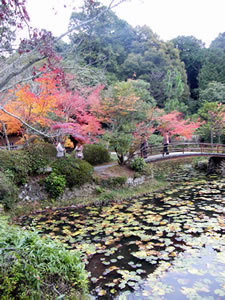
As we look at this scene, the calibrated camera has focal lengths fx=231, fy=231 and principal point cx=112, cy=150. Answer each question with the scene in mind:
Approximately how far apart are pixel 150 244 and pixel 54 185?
4.93 meters

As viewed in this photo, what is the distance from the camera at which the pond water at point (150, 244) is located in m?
4.09

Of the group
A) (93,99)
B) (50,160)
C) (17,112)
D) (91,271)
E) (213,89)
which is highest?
(213,89)

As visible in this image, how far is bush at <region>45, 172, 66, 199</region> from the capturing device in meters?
9.15

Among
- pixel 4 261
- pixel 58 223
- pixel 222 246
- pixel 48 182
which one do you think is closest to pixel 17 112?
pixel 48 182

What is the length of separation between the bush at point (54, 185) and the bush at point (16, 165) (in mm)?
868

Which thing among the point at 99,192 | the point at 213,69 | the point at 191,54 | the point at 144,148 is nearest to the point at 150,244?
the point at 99,192

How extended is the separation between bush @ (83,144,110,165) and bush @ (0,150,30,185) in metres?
4.49

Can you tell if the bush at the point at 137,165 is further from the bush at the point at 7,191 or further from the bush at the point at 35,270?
the bush at the point at 35,270

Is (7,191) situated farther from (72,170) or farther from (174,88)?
(174,88)

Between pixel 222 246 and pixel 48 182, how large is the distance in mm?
6487

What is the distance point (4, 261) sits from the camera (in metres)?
2.84

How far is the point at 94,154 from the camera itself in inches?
531

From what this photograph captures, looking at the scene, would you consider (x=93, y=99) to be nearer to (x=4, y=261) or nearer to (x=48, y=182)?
(x=48, y=182)

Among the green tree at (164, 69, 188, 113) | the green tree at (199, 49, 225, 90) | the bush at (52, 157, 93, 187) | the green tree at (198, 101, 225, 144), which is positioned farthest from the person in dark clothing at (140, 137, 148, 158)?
the green tree at (199, 49, 225, 90)
